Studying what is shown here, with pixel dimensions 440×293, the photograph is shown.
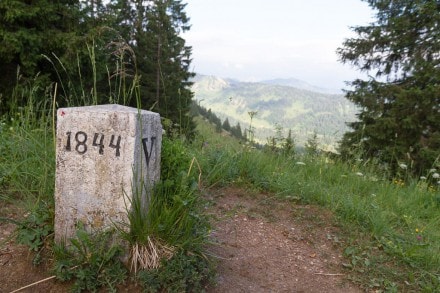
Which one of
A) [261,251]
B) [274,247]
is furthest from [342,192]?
[261,251]

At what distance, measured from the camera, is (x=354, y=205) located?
3779 millimetres

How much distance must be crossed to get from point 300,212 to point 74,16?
31.5 ft

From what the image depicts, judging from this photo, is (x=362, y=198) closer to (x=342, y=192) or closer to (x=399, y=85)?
(x=342, y=192)

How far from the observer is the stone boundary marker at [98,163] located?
217 cm

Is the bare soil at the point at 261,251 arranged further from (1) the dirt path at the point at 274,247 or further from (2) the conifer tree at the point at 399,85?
(2) the conifer tree at the point at 399,85

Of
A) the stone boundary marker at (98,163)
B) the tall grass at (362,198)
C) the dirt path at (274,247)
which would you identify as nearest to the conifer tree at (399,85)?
the tall grass at (362,198)

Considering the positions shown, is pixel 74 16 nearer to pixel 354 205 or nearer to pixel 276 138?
pixel 276 138

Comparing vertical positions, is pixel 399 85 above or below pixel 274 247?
above

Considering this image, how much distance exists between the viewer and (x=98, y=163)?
87.5 inches

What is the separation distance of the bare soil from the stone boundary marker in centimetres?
41

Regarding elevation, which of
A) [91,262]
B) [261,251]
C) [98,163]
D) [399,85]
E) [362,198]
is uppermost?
[399,85]

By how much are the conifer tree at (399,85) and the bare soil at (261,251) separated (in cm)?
632

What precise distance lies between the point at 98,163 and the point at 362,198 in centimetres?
356

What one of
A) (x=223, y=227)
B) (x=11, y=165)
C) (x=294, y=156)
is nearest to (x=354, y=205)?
(x=223, y=227)
